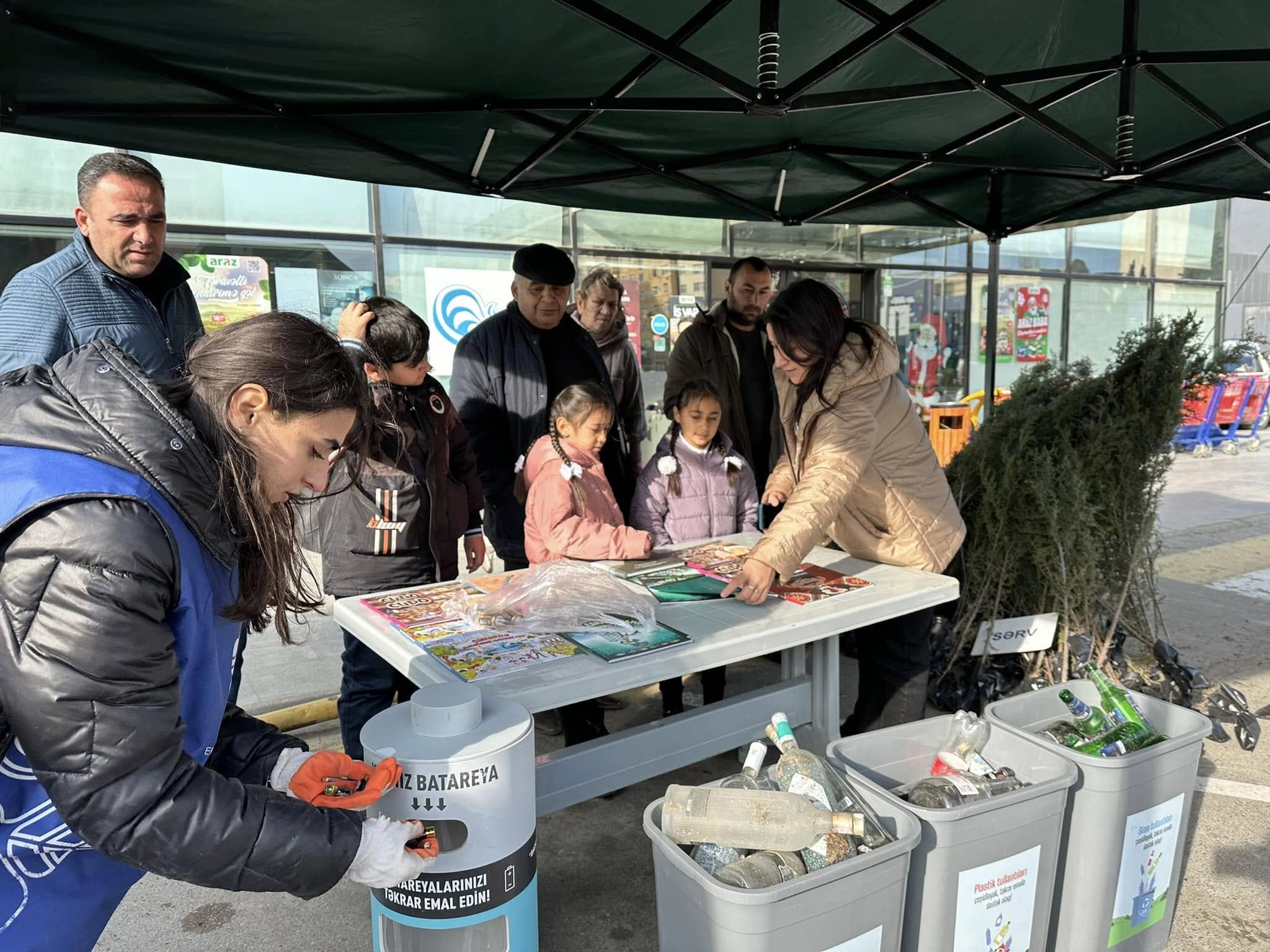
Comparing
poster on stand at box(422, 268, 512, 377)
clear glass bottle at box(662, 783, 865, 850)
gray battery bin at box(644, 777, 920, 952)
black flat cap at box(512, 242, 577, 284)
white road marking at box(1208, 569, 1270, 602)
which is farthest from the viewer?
poster on stand at box(422, 268, 512, 377)

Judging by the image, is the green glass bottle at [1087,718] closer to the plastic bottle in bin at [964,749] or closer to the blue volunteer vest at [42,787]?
the plastic bottle in bin at [964,749]

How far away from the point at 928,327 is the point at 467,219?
5964 mm

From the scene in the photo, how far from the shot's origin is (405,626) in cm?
198

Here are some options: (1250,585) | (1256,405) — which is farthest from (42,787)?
(1256,405)

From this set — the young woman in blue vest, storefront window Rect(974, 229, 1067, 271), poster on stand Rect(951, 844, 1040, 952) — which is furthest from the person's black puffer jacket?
storefront window Rect(974, 229, 1067, 271)

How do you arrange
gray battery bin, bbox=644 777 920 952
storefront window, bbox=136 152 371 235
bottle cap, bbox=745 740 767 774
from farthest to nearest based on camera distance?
storefront window, bbox=136 152 371 235 < bottle cap, bbox=745 740 767 774 < gray battery bin, bbox=644 777 920 952

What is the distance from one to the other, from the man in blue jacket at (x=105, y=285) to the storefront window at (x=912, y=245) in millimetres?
8443

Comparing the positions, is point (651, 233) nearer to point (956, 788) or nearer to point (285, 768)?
point (956, 788)

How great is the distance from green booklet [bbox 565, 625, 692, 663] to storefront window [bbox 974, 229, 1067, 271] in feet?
34.1

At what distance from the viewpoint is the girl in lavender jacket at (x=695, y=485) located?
10.2ft

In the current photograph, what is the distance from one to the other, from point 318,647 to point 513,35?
3161 mm

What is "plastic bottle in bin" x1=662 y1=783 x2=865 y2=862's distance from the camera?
4.76 ft

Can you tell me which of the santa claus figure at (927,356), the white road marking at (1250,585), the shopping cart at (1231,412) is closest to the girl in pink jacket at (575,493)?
the white road marking at (1250,585)

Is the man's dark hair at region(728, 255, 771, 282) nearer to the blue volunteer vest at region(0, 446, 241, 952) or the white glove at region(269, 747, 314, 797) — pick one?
the white glove at region(269, 747, 314, 797)
